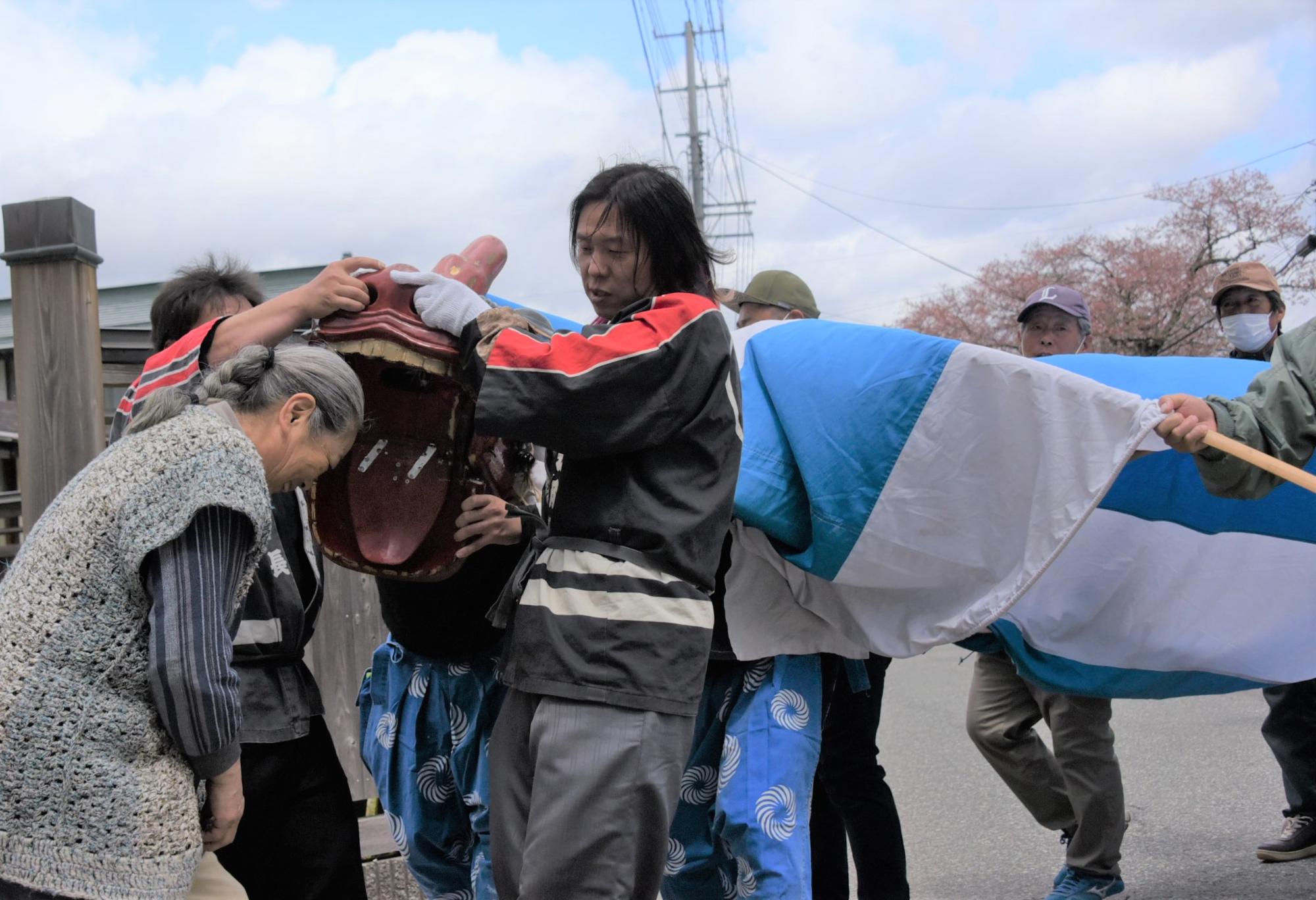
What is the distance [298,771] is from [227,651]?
93 cm

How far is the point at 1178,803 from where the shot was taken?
480 cm

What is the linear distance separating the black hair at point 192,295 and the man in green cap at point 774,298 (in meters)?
1.80

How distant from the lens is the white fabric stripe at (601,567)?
1909 millimetres

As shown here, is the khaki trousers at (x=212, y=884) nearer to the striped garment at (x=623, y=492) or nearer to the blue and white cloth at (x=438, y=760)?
the striped garment at (x=623, y=492)

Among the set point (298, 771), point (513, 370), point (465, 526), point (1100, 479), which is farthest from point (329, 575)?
point (1100, 479)

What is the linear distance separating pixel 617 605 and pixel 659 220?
0.79m

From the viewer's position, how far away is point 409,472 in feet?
7.79

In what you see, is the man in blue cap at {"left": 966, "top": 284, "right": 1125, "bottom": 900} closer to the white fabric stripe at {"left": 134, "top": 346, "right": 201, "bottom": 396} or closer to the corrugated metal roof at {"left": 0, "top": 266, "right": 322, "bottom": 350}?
the white fabric stripe at {"left": 134, "top": 346, "right": 201, "bottom": 396}

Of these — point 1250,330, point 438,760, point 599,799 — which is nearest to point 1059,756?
point 1250,330

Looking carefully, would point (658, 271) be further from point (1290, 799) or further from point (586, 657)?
point (1290, 799)

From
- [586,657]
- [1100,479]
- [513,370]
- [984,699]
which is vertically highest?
[513,370]

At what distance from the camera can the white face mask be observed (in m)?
4.07

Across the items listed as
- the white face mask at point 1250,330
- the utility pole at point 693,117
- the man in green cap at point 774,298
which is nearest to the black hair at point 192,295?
the man in green cap at point 774,298

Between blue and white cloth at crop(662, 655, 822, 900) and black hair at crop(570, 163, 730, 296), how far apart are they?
86cm
